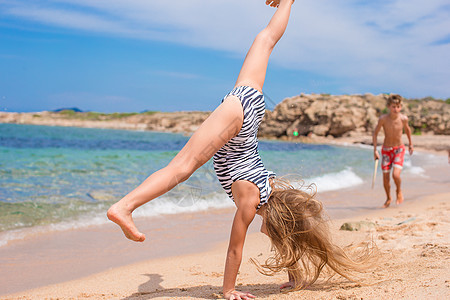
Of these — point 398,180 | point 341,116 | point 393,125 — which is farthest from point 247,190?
point 341,116

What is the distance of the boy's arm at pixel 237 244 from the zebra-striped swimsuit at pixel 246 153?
0.14m

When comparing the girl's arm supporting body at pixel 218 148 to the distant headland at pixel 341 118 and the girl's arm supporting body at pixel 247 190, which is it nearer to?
the girl's arm supporting body at pixel 247 190

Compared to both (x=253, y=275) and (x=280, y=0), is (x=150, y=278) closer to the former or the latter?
(x=253, y=275)

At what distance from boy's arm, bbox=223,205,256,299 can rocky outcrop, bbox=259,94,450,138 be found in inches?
1410

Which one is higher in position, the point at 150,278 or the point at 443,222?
the point at 443,222

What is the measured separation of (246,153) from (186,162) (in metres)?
0.52

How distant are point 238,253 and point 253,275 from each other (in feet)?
3.39

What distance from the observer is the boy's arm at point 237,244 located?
7.92 feet

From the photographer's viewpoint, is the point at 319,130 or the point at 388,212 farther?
the point at 319,130

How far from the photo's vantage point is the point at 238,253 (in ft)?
8.05

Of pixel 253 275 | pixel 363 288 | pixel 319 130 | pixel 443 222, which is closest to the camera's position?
pixel 363 288

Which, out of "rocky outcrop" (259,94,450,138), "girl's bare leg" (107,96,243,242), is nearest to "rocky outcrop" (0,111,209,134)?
"rocky outcrop" (259,94,450,138)

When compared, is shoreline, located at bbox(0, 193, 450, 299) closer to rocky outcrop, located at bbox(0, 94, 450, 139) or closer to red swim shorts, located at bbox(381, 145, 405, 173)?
red swim shorts, located at bbox(381, 145, 405, 173)

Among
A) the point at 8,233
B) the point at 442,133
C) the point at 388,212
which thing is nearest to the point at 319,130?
the point at 442,133
